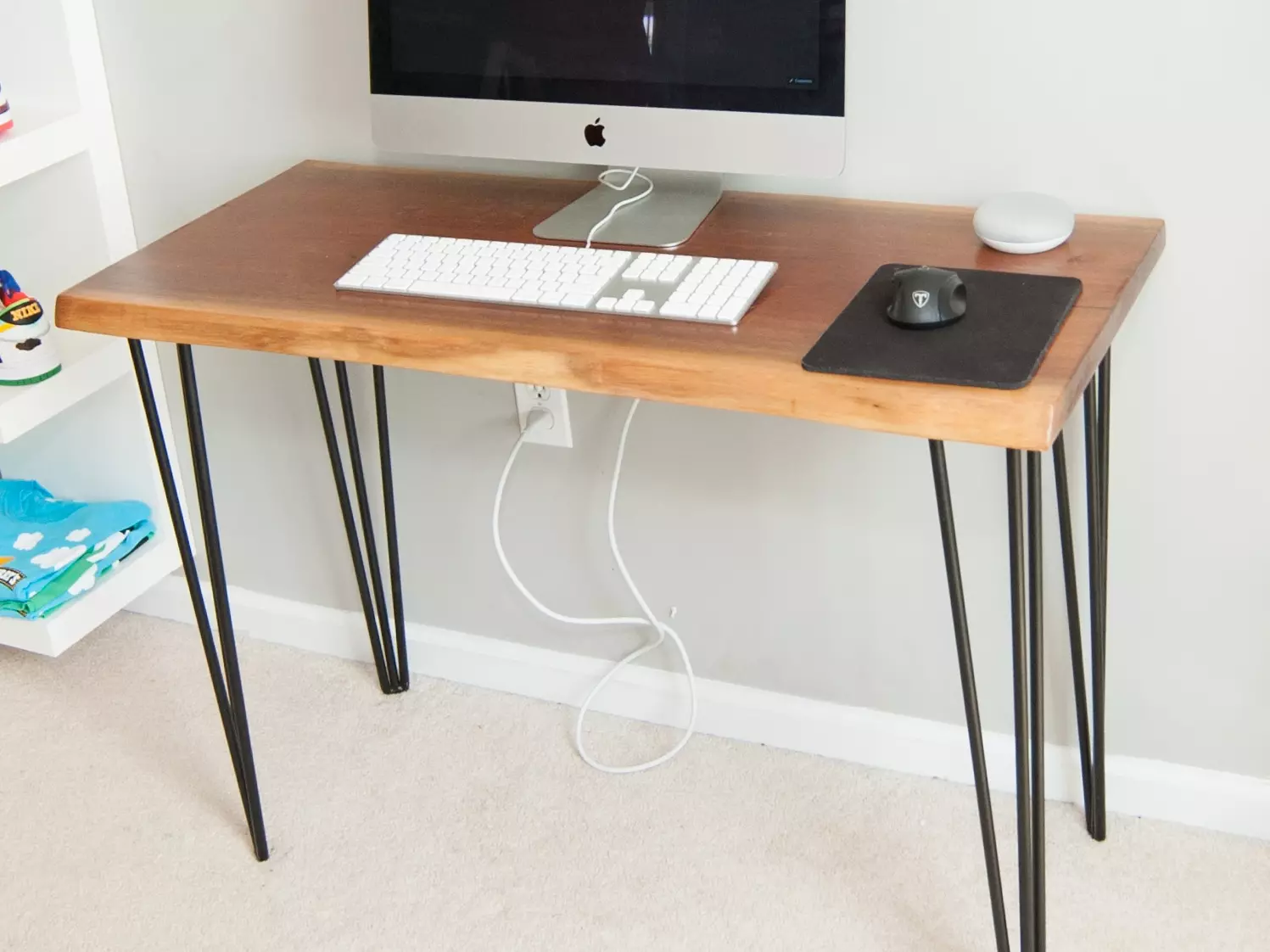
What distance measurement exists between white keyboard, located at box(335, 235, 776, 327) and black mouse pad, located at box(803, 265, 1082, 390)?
10 centimetres

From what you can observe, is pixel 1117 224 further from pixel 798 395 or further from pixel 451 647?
pixel 451 647

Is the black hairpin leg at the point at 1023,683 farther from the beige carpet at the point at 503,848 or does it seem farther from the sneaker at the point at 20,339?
the sneaker at the point at 20,339

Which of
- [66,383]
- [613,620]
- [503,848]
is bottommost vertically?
[503,848]

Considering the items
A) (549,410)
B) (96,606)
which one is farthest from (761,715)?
(96,606)

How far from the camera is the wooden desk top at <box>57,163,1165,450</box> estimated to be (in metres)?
1.04

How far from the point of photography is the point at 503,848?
5.38ft

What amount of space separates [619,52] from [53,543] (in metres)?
1.13

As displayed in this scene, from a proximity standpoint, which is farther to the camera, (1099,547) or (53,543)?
(53,543)

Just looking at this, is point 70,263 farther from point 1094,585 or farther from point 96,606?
point 1094,585

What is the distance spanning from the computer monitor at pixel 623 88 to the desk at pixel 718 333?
0.25 feet

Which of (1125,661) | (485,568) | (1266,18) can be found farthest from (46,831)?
(1266,18)

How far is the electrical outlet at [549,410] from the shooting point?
1.68m

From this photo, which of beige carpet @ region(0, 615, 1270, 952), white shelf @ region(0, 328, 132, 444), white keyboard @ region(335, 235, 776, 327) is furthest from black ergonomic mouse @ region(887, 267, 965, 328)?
white shelf @ region(0, 328, 132, 444)

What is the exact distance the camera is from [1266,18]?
121 cm
